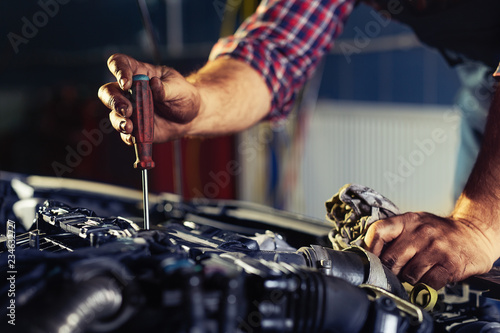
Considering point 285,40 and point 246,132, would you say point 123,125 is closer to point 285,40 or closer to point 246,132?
Result: point 285,40

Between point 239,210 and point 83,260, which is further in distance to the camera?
point 239,210

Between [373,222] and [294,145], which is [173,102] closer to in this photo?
[373,222]

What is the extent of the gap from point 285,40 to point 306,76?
140 mm

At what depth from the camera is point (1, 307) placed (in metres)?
0.63

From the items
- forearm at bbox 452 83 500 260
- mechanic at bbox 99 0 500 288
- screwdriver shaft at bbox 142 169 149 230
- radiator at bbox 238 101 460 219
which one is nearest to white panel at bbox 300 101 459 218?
radiator at bbox 238 101 460 219

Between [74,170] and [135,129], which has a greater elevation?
[135,129]

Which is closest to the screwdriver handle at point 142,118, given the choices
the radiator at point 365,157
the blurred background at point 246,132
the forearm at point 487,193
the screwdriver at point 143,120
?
the screwdriver at point 143,120

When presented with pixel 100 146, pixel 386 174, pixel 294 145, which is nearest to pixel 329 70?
pixel 294 145

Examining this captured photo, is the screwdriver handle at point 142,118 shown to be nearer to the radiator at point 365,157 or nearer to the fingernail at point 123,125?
the fingernail at point 123,125

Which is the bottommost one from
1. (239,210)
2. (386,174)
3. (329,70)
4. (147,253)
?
(386,174)

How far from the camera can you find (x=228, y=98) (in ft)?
4.43

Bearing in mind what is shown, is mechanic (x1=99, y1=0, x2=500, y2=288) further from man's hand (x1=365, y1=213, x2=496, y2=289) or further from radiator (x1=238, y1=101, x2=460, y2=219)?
radiator (x1=238, y1=101, x2=460, y2=219)

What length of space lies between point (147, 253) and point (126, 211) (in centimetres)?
66

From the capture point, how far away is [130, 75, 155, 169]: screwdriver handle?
30.5 inches
